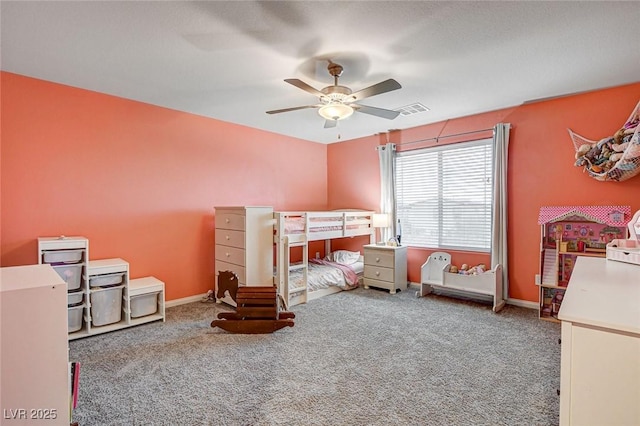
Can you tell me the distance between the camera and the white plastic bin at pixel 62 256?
278 centimetres

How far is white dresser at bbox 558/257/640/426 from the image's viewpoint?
100 centimetres

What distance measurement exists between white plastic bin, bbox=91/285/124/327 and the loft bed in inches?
65.6

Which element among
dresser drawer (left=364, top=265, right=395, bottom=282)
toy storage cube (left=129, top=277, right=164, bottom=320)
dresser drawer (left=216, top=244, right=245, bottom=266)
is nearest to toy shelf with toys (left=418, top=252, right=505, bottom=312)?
dresser drawer (left=364, top=265, right=395, bottom=282)

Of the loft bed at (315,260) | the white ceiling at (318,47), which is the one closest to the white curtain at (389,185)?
the loft bed at (315,260)

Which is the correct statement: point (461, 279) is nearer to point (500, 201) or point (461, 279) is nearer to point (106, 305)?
point (500, 201)

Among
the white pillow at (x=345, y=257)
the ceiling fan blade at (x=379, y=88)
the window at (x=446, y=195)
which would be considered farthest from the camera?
the white pillow at (x=345, y=257)

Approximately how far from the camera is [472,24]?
6.91ft

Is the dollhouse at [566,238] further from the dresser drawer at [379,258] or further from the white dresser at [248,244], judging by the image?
the white dresser at [248,244]

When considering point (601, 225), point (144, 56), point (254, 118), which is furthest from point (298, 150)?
point (601, 225)

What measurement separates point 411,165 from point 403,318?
240 centimetres

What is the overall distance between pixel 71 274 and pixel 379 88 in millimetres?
3187

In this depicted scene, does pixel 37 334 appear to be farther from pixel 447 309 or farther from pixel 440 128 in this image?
pixel 440 128

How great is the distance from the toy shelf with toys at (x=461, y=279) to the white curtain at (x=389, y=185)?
783 millimetres

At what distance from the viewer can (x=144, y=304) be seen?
3312 millimetres
